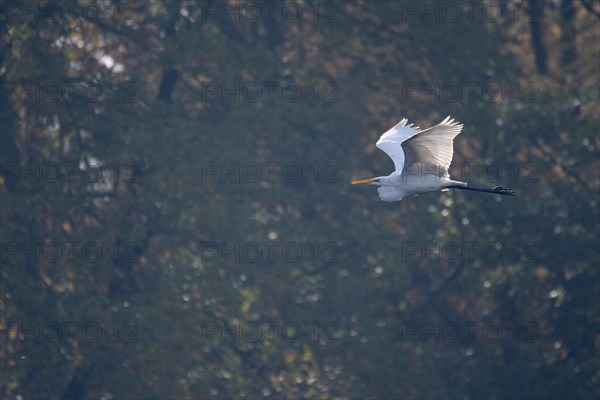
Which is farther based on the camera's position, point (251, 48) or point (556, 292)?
point (251, 48)

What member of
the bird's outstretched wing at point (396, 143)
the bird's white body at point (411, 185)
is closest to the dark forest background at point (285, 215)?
the bird's outstretched wing at point (396, 143)

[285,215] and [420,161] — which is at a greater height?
[285,215]

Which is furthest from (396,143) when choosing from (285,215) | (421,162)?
(285,215)

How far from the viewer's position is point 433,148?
11047mm

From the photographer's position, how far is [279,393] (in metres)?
17.5

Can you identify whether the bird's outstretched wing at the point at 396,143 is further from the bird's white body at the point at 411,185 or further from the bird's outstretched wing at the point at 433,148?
the bird's outstretched wing at the point at 433,148

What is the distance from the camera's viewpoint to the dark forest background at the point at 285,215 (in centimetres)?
1727

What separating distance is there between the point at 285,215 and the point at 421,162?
6885mm

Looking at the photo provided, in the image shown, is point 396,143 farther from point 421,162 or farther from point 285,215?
point 285,215

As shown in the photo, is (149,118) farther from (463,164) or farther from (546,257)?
(546,257)

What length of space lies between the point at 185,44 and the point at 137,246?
Answer: 140 inches

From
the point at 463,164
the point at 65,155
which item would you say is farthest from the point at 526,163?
the point at 65,155

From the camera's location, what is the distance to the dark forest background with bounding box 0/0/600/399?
17266mm

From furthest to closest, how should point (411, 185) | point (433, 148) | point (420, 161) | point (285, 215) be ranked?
1. point (285, 215)
2. point (411, 185)
3. point (420, 161)
4. point (433, 148)
